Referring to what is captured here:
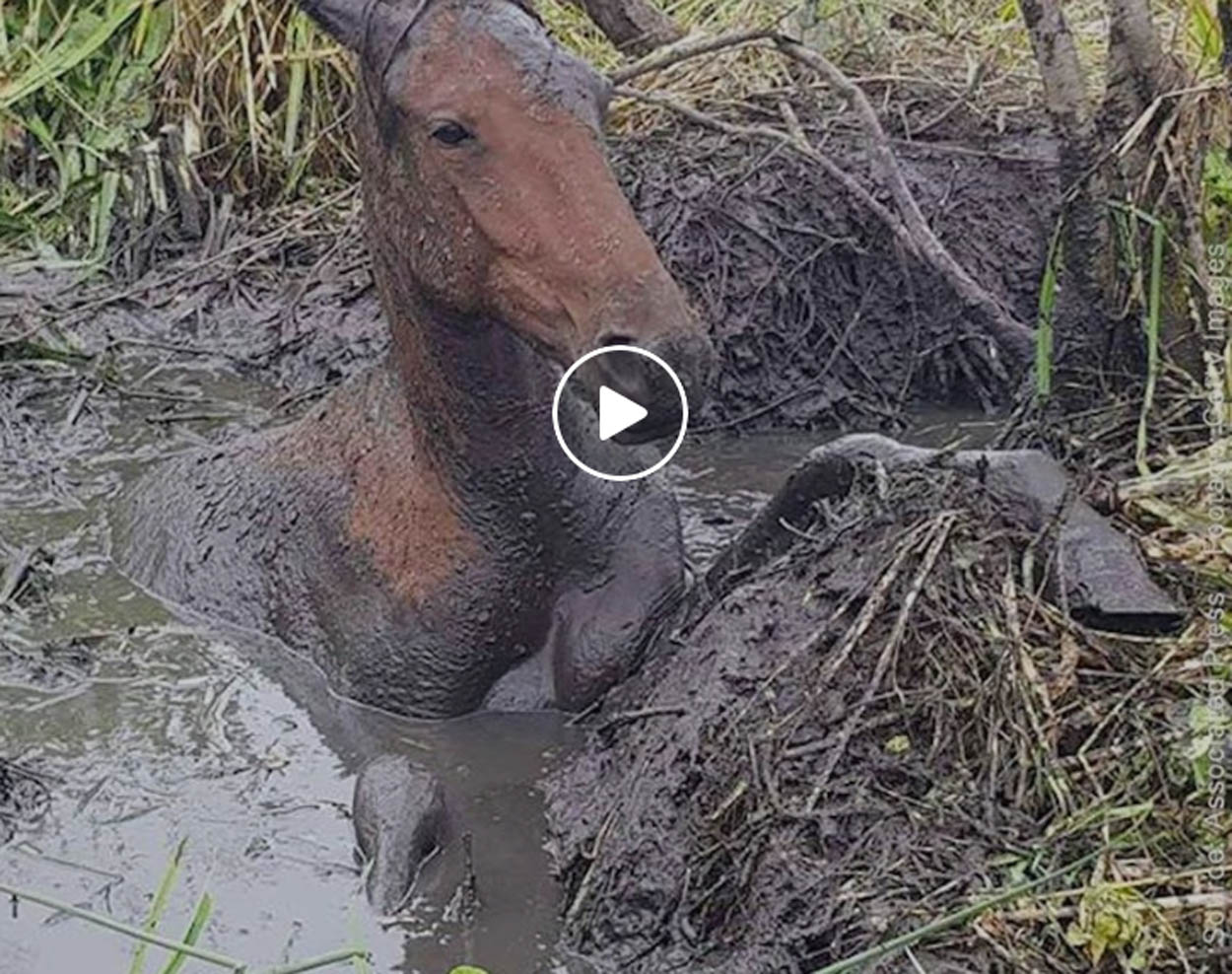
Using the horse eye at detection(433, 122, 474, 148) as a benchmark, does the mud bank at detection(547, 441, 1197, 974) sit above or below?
below

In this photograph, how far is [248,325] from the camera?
25.0ft

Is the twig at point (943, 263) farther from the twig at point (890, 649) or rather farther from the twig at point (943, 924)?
the twig at point (943, 924)

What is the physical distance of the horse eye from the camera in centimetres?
424

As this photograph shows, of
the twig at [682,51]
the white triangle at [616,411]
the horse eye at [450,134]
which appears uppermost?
the horse eye at [450,134]

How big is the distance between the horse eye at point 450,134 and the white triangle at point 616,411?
0.56 meters

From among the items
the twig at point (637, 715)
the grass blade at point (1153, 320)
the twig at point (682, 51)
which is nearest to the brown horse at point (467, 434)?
the twig at point (637, 715)

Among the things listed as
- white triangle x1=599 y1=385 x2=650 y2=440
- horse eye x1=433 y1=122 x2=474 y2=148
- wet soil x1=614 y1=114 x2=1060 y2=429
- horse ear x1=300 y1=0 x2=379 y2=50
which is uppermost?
horse ear x1=300 y1=0 x2=379 y2=50

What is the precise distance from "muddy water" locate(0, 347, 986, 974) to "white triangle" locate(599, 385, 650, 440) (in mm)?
767

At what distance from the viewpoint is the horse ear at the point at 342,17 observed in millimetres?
4417

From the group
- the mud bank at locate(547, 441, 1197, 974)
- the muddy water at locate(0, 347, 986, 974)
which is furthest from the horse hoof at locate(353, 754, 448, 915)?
the mud bank at locate(547, 441, 1197, 974)

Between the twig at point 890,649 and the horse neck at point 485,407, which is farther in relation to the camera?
the horse neck at point 485,407

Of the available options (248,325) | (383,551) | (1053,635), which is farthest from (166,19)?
(1053,635)

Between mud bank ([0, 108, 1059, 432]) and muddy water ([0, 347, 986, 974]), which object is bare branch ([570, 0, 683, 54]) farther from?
muddy water ([0, 347, 986, 974])

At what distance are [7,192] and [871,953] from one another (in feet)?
19.6
